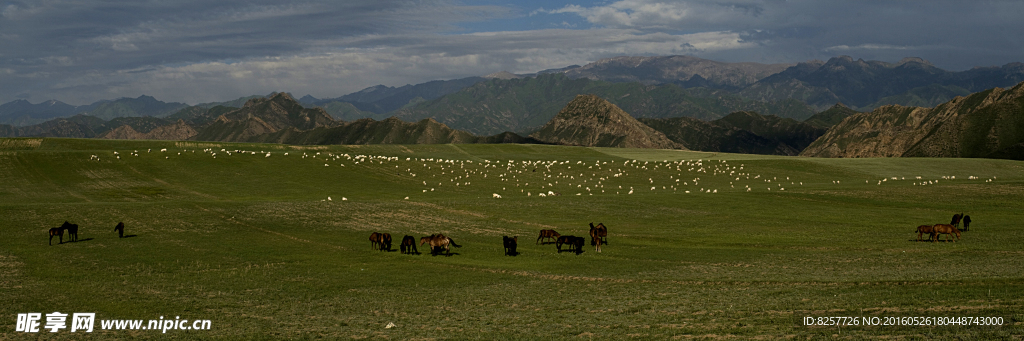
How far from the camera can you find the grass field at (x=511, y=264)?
21547 millimetres

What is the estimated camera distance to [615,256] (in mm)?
39625

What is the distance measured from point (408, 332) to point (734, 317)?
1034cm

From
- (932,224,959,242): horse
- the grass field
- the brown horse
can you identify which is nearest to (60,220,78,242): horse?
the brown horse

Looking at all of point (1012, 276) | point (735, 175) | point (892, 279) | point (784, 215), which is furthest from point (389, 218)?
point (735, 175)

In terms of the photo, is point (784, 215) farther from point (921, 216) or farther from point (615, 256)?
point (615, 256)

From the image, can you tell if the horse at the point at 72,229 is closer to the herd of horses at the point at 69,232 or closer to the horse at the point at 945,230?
the herd of horses at the point at 69,232

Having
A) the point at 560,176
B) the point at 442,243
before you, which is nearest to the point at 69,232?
the point at 442,243

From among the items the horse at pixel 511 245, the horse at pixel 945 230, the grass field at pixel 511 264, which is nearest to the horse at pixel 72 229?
the grass field at pixel 511 264

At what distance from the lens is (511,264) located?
1442 inches

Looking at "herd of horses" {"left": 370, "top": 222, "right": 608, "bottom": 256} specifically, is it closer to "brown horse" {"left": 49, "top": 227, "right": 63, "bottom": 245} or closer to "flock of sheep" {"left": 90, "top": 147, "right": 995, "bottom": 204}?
"brown horse" {"left": 49, "top": 227, "right": 63, "bottom": 245}

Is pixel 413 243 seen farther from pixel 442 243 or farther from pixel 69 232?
pixel 69 232

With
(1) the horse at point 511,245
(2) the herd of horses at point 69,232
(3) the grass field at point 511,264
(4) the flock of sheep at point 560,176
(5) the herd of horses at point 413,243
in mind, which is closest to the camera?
(3) the grass field at point 511,264

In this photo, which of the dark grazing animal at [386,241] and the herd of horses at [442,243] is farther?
the dark grazing animal at [386,241]

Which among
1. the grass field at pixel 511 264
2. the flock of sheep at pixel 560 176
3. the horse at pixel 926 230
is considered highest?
the flock of sheep at pixel 560 176
